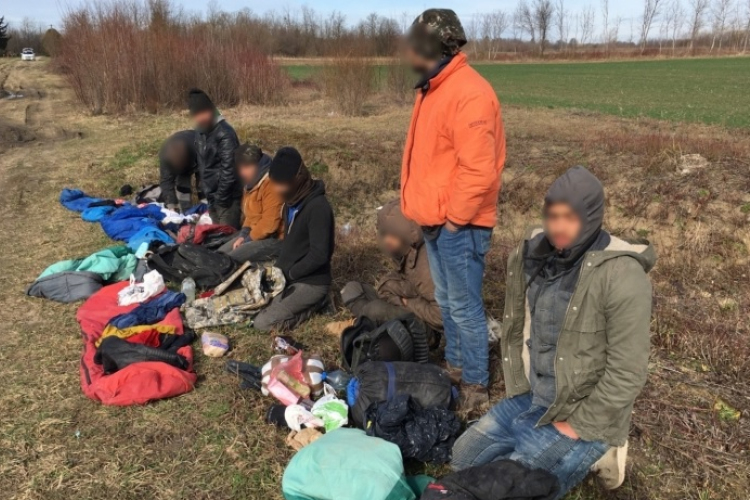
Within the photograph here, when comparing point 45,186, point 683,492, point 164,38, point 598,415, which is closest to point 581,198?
point 598,415

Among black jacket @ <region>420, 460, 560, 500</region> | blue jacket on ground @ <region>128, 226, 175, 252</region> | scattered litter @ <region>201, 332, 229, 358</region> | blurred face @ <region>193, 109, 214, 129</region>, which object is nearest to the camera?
black jacket @ <region>420, 460, 560, 500</region>

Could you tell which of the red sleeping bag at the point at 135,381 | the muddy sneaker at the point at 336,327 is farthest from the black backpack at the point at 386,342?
the red sleeping bag at the point at 135,381

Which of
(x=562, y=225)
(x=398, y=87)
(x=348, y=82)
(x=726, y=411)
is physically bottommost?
(x=726, y=411)

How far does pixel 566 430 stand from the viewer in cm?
246

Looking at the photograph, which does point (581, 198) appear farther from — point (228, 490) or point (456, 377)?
point (228, 490)

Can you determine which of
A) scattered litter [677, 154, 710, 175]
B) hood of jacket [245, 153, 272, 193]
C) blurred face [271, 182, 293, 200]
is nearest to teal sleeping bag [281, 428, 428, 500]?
blurred face [271, 182, 293, 200]

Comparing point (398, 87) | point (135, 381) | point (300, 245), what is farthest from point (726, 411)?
point (398, 87)

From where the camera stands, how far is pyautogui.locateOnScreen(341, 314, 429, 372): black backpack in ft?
11.8

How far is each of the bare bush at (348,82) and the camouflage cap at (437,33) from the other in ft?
47.1

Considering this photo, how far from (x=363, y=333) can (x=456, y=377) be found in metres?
0.66

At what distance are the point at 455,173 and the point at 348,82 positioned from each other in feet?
48.1

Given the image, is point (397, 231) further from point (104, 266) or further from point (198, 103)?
point (198, 103)

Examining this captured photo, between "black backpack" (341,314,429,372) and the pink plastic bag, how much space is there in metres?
0.33

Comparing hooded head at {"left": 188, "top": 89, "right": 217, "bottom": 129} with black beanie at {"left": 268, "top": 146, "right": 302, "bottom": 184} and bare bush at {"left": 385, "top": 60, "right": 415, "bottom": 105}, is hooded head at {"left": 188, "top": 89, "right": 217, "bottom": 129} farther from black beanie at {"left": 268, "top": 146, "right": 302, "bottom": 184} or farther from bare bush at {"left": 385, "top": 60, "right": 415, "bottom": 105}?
bare bush at {"left": 385, "top": 60, "right": 415, "bottom": 105}
